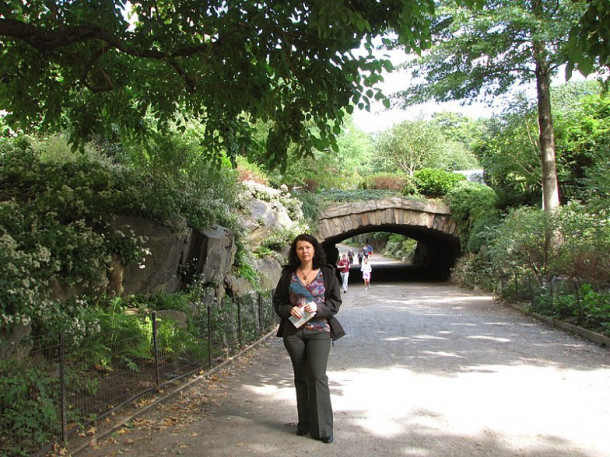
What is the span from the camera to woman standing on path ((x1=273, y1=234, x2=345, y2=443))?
4562 millimetres

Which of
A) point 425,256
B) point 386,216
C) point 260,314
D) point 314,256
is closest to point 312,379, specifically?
point 314,256

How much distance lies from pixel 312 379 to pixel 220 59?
401 cm

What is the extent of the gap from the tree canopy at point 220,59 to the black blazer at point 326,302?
6.02 ft

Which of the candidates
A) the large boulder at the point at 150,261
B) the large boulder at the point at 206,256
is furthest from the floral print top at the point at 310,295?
the large boulder at the point at 206,256

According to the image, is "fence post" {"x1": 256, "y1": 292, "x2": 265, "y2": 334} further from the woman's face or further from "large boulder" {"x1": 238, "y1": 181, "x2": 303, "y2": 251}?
the woman's face

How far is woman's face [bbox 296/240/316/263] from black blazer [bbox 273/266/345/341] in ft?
0.54

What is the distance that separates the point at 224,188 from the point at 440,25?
9417 mm

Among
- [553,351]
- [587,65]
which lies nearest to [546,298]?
[553,351]

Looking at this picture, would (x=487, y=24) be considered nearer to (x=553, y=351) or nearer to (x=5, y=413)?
(x=553, y=351)

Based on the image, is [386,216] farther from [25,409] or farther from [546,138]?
[25,409]

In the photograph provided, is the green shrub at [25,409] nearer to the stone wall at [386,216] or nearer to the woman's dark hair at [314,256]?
the woman's dark hair at [314,256]

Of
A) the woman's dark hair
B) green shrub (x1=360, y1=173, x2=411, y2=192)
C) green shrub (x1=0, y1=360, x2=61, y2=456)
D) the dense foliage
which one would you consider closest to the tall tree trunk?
green shrub (x1=360, y1=173, x2=411, y2=192)

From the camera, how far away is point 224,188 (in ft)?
46.0

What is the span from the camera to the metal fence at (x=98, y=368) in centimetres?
419
